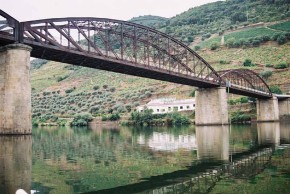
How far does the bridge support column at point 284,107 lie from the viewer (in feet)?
279

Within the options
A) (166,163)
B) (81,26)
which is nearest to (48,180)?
(166,163)

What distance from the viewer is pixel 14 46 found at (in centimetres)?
3300

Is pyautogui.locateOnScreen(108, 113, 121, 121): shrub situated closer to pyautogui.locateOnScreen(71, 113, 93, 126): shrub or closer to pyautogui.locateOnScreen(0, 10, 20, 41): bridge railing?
pyautogui.locateOnScreen(71, 113, 93, 126): shrub

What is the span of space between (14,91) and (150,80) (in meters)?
95.4

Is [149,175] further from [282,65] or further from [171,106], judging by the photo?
[282,65]

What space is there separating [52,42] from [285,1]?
16243cm

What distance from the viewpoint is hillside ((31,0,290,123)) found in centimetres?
10152

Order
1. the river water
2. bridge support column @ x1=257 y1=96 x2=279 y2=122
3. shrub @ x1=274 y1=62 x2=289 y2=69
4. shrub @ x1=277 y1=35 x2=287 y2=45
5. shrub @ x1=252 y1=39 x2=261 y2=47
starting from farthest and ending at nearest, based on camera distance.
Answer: shrub @ x1=252 y1=39 x2=261 y2=47, shrub @ x1=277 y1=35 x2=287 y2=45, shrub @ x1=274 y1=62 x2=289 y2=69, bridge support column @ x1=257 y1=96 x2=279 y2=122, the river water

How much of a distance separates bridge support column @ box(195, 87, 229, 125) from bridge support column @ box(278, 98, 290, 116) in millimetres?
25820

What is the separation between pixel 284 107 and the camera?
8569 centimetres

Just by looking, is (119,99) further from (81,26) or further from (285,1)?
(285,1)

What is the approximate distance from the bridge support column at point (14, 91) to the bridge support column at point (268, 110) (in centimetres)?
6059

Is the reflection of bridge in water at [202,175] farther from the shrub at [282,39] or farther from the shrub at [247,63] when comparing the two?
the shrub at [282,39]

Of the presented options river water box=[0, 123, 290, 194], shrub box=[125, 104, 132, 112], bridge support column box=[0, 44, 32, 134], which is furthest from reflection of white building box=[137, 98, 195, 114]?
river water box=[0, 123, 290, 194]
